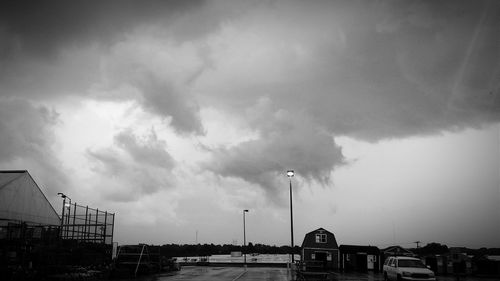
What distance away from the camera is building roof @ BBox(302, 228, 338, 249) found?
55.6 meters

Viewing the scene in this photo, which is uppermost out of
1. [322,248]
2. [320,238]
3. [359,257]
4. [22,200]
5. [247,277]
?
[22,200]

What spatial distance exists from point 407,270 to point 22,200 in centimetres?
3273

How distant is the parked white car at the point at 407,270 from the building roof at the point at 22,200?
95.0 feet

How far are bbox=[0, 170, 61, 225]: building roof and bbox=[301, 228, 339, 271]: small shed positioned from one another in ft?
110

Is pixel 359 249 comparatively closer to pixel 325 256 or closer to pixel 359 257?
pixel 359 257

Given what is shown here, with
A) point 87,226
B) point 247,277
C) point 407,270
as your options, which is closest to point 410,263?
point 407,270

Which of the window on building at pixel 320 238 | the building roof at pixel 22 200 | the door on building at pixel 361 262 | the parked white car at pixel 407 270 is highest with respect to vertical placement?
the building roof at pixel 22 200

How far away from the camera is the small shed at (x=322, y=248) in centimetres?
5448

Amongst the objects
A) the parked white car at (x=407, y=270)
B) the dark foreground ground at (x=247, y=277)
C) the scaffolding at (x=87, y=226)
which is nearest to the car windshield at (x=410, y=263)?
the parked white car at (x=407, y=270)

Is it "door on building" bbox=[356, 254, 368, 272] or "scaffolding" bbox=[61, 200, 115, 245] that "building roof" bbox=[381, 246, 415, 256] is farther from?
"scaffolding" bbox=[61, 200, 115, 245]

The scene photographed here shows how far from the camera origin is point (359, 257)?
53812 mm

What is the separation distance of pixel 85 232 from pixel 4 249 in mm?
8553

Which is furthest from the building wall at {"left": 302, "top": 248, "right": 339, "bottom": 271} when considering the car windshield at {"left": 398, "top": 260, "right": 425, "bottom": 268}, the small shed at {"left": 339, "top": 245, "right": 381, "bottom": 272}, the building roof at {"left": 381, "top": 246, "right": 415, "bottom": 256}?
the car windshield at {"left": 398, "top": 260, "right": 425, "bottom": 268}

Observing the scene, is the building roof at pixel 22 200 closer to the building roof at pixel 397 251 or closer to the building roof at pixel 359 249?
the building roof at pixel 359 249
